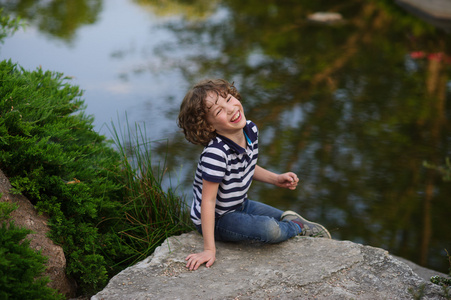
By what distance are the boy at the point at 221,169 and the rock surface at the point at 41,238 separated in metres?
0.58

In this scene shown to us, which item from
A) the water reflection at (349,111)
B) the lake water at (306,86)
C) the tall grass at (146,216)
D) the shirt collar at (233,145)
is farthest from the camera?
the lake water at (306,86)

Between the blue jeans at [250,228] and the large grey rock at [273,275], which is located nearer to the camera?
the large grey rock at [273,275]

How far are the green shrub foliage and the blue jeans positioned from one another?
524 millimetres

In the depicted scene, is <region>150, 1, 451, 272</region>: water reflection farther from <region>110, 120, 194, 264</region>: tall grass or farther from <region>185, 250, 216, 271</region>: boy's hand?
<region>185, 250, 216, 271</region>: boy's hand

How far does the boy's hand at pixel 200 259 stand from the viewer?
7.93ft

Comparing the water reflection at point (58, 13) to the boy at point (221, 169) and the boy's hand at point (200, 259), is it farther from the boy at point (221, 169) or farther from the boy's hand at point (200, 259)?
the boy's hand at point (200, 259)

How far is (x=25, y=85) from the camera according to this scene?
2848 millimetres

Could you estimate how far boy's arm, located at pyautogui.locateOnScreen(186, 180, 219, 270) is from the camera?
245 cm

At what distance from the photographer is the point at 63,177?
2.59m

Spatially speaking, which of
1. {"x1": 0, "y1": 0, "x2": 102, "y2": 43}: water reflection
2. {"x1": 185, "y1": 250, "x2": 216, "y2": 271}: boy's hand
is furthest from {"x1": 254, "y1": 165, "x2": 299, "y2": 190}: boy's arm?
{"x1": 0, "y1": 0, "x2": 102, "y2": 43}: water reflection

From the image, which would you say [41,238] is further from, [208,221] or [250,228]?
[250,228]

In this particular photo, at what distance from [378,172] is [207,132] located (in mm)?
2267

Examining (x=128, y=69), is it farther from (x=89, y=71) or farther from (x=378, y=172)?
(x=378, y=172)

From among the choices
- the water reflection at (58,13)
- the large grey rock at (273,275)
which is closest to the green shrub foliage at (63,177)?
the large grey rock at (273,275)
